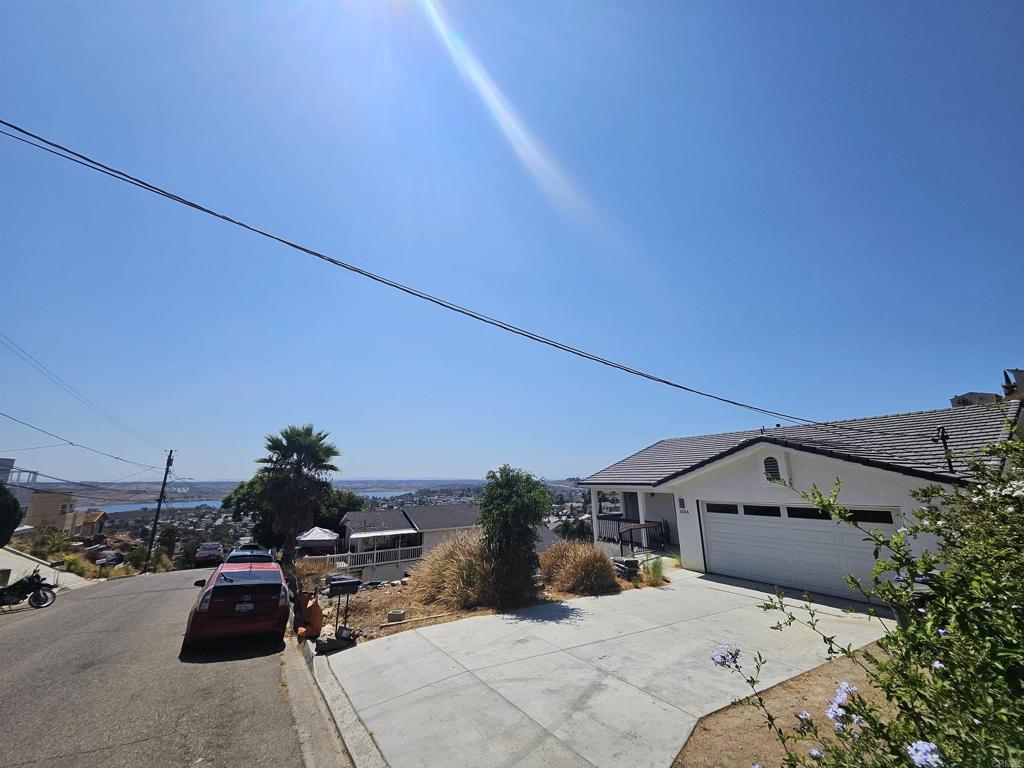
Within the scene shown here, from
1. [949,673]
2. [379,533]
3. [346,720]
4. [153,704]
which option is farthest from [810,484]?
[379,533]

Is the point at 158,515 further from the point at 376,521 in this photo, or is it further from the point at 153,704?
the point at 153,704

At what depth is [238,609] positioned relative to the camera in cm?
701

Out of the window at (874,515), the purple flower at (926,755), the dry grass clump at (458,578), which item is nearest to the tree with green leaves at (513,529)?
the dry grass clump at (458,578)

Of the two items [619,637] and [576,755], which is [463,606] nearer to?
[619,637]

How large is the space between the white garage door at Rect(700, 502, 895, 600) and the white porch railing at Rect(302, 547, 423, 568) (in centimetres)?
1683

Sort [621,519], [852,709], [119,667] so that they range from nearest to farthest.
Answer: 1. [852,709]
2. [119,667]
3. [621,519]

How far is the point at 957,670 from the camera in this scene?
6.14 feet

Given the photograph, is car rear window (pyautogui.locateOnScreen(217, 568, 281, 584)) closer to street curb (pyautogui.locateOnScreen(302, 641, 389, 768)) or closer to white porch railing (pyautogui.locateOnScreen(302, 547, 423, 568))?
street curb (pyautogui.locateOnScreen(302, 641, 389, 768))

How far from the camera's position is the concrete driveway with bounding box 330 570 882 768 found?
3.98 meters

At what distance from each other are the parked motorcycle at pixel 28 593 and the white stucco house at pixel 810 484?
19970mm

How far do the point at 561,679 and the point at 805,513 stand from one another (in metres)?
8.41

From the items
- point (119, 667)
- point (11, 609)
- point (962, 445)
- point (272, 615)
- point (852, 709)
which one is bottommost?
point (11, 609)

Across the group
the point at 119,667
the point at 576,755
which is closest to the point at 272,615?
the point at 119,667

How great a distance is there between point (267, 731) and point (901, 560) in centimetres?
587
